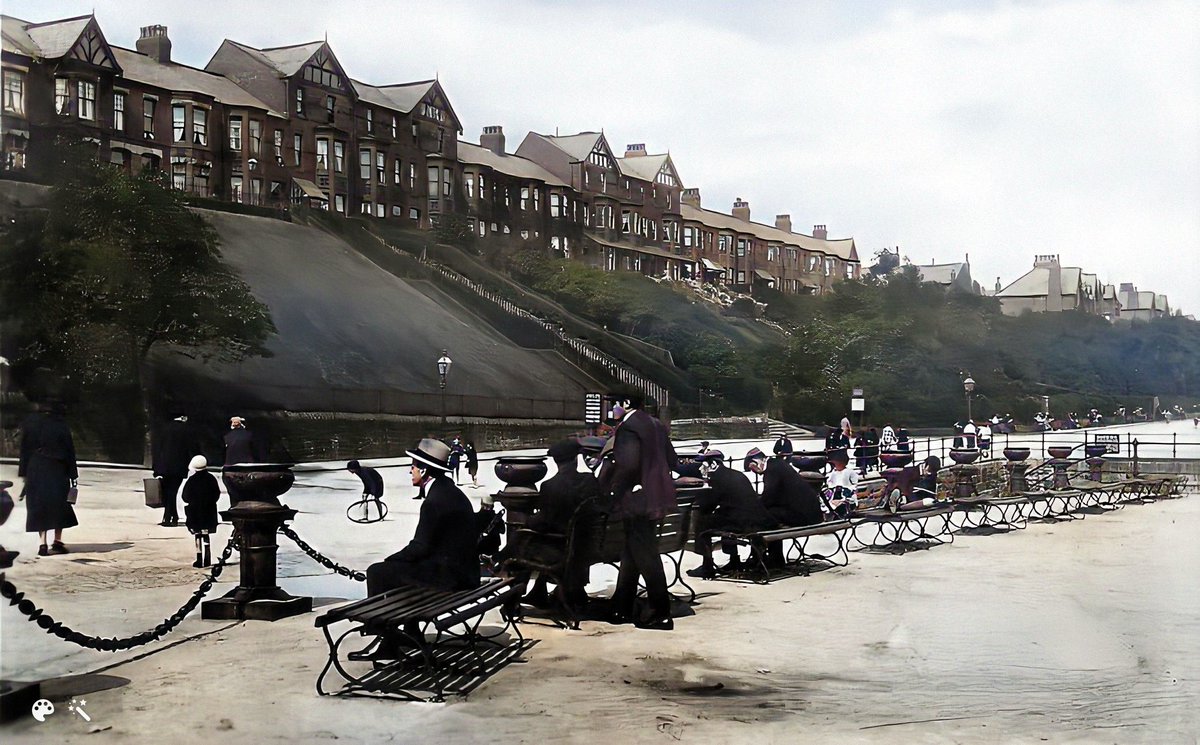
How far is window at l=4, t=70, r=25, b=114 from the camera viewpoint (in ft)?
21.2

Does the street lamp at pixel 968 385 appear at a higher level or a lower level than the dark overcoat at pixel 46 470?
higher

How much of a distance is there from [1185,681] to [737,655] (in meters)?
1.96

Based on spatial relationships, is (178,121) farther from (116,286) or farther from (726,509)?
(726,509)

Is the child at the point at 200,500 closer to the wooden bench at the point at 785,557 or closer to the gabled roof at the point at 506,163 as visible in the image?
the gabled roof at the point at 506,163

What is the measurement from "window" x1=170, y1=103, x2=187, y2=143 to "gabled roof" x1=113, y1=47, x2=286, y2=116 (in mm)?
122

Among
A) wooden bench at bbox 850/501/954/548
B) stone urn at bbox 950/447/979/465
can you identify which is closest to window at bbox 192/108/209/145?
wooden bench at bbox 850/501/954/548

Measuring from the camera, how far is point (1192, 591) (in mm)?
7309

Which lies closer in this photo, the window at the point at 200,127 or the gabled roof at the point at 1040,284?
the window at the point at 200,127

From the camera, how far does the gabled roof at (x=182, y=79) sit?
705 centimetres

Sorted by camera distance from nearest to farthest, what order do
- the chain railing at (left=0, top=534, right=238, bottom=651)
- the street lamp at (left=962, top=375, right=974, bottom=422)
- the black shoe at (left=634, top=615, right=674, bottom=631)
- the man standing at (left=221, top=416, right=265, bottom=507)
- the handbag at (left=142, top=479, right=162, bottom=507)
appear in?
the chain railing at (left=0, top=534, right=238, bottom=651), the black shoe at (left=634, top=615, right=674, bottom=631), the handbag at (left=142, top=479, right=162, bottom=507), the man standing at (left=221, top=416, right=265, bottom=507), the street lamp at (left=962, top=375, right=974, bottom=422)

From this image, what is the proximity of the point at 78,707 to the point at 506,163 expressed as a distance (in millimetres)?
5527

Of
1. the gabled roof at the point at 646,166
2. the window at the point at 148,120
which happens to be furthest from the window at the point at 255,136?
the gabled roof at the point at 646,166

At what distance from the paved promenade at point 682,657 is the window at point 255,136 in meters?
2.39

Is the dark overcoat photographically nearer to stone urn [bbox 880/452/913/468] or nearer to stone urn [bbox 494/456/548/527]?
stone urn [bbox 494/456/548/527]
